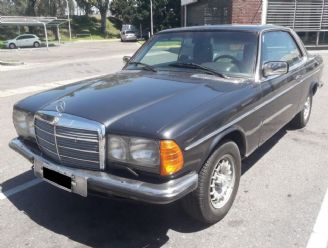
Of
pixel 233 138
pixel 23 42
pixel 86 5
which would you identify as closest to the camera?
pixel 233 138

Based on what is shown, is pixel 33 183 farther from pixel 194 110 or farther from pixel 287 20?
pixel 287 20

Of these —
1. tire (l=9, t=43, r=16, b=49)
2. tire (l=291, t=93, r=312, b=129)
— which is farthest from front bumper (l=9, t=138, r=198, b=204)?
tire (l=9, t=43, r=16, b=49)

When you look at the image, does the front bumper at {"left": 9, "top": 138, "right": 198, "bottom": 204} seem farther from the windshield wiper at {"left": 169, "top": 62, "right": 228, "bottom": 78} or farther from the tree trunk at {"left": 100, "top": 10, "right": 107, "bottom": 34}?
the tree trunk at {"left": 100, "top": 10, "right": 107, "bottom": 34}

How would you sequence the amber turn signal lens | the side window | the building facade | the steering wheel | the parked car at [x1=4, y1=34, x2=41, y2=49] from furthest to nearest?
the parked car at [x1=4, y1=34, x2=41, y2=49] < the building facade < the side window < the steering wheel < the amber turn signal lens

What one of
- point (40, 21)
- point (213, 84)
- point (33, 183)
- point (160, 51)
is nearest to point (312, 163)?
point (213, 84)

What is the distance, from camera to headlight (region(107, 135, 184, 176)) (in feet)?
8.86

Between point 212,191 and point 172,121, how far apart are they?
0.91 m

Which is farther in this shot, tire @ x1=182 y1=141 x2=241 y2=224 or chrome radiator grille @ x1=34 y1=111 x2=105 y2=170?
tire @ x1=182 y1=141 x2=241 y2=224

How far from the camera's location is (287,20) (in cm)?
2152

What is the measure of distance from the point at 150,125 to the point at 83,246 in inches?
48.2

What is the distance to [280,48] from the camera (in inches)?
191

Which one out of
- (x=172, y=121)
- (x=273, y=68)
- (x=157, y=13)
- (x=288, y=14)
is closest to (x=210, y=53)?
(x=273, y=68)

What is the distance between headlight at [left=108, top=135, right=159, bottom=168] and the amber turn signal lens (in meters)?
0.05

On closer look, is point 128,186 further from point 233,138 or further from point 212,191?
point 233,138
